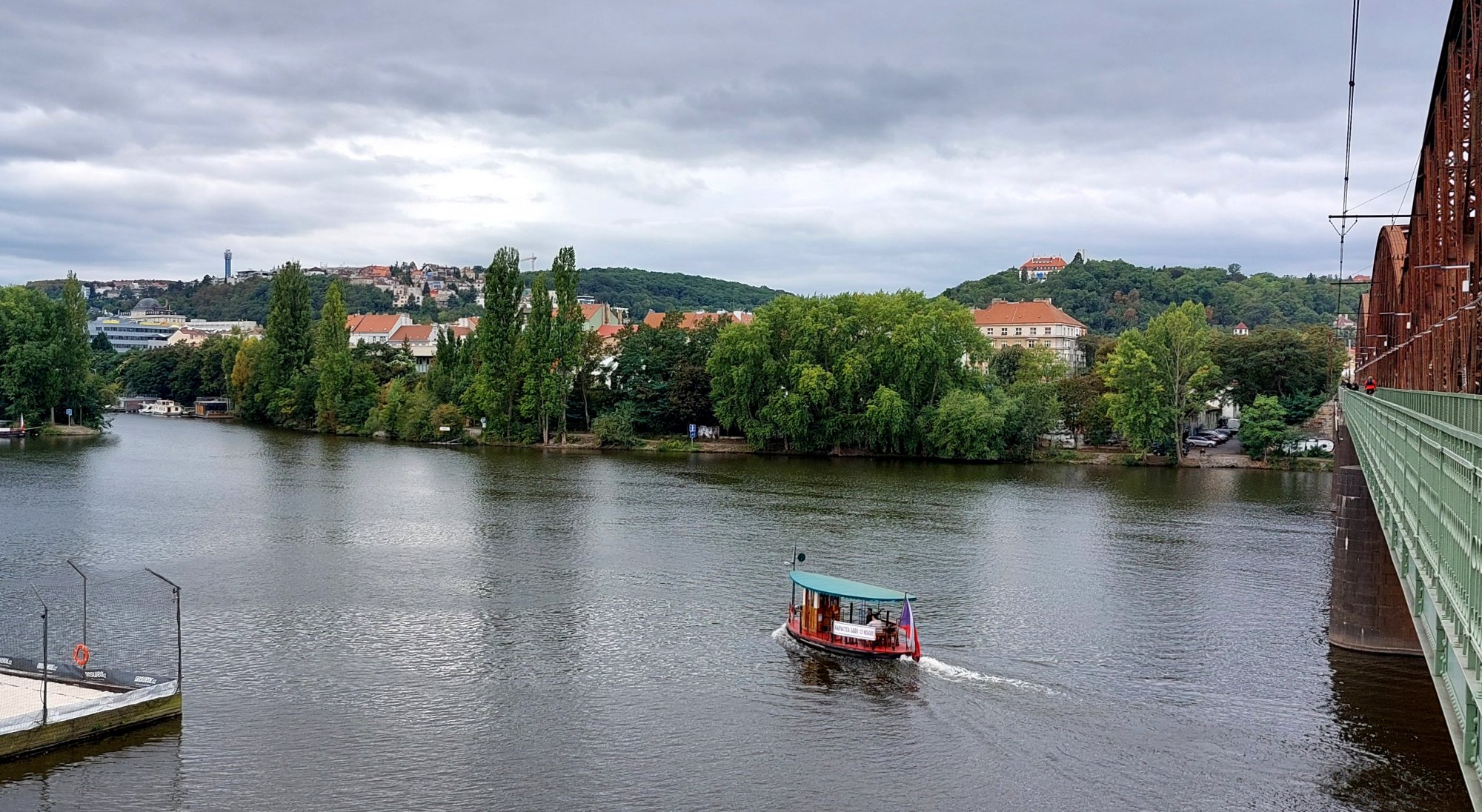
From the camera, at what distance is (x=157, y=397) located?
136 metres

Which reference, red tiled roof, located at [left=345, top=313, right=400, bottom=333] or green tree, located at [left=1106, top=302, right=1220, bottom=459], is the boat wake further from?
red tiled roof, located at [left=345, top=313, right=400, bottom=333]

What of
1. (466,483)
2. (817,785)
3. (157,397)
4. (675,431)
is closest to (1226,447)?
(675,431)

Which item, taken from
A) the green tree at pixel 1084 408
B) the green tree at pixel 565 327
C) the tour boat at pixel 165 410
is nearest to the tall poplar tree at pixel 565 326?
the green tree at pixel 565 327

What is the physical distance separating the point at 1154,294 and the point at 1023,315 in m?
53.5

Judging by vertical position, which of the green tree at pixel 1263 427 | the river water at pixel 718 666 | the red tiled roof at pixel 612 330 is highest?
the red tiled roof at pixel 612 330

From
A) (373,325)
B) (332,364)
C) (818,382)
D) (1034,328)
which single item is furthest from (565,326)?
(373,325)

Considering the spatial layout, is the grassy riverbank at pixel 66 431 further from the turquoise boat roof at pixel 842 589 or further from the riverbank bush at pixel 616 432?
the turquoise boat roof at pixel 842 589

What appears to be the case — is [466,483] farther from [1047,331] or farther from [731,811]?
[1047,331]

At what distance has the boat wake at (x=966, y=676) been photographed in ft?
88.1

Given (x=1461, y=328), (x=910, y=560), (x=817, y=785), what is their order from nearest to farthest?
(x=1461, y=328) → (x=817, y=785) → (x=910, y=560)

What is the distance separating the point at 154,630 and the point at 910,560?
73.7 ft

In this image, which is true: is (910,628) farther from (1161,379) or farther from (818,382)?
(1161,379)

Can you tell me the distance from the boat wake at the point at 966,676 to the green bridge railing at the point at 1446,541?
11.0 m

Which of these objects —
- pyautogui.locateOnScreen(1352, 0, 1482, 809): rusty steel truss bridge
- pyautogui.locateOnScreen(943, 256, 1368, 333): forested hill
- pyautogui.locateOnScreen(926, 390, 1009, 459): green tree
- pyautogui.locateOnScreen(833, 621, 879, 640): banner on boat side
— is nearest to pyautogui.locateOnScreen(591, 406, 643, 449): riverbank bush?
pyautogui.locateOnScreen(926, 390, 1009, 459): green tree
